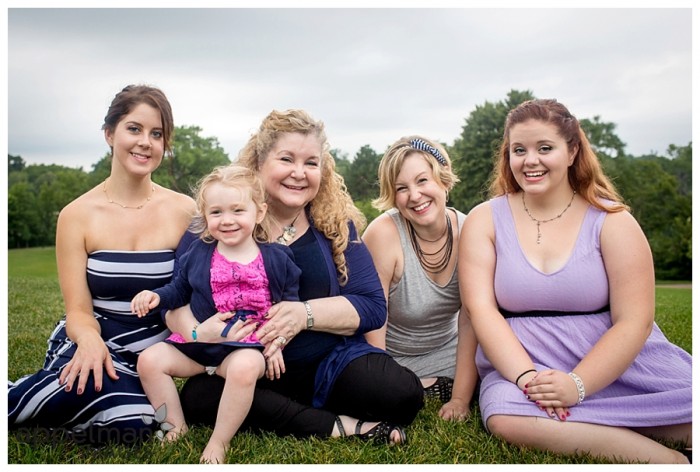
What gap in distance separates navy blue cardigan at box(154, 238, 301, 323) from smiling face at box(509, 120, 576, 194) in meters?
1.36

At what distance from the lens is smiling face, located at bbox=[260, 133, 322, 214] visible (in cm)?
349

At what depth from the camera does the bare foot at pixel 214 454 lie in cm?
300

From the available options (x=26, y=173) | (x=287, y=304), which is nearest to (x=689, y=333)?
(x=287, y=304)

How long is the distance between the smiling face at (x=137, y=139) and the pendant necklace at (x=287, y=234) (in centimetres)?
87

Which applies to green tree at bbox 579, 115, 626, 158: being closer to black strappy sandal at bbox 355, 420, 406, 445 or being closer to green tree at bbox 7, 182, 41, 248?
green tree at bbox 7, 182, 41, 248

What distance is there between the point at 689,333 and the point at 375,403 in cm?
461

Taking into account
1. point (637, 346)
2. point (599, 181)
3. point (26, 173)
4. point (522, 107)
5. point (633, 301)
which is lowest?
point (637, 346)

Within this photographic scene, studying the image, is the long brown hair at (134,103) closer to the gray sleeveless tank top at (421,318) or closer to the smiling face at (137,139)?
the smiling face at (137,139)

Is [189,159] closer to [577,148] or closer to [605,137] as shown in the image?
[605,137]

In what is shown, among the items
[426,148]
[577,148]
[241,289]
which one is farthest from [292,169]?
[577,148]

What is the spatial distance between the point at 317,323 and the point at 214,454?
835 mm

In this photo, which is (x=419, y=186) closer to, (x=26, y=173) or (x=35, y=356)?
(x=35, y=356)

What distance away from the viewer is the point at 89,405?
3.32 m

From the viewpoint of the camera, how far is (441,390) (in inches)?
165
